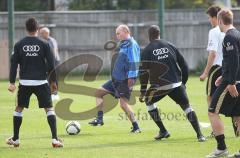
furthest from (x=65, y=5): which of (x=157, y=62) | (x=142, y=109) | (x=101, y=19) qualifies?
(x=157, y=62)

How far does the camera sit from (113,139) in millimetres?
14961

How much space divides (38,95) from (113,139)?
2.00m

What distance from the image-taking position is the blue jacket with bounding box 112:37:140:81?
16062 millimetres

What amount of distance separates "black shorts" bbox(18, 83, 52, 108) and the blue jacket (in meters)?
2.72

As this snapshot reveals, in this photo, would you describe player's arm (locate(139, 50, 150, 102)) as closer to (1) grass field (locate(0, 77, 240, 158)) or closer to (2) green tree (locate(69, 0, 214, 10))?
(1) grass field (locate(0, 77, 240, 158))

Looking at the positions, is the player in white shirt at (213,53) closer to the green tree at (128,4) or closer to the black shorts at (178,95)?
the black shorts at (178,95)

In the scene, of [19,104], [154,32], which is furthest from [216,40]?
[19,104]

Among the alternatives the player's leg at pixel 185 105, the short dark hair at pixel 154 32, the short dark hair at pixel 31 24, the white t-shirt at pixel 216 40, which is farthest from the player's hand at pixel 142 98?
the short dark hair at pixel 31 24

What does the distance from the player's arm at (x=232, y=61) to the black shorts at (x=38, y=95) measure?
347cm

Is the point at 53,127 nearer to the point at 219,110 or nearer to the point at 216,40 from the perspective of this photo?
the point at 219,110

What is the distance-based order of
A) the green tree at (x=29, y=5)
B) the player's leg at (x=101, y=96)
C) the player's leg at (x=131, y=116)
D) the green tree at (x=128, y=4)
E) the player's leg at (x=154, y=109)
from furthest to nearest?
the green tree at (x=29, y=5)
the green tree at (x=128, y=4)
the player's leg at (x=101, y=96)
the player's leg at (x=131, y=116)
the player's leg at (x=154, y=109)

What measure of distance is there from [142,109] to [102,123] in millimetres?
3563

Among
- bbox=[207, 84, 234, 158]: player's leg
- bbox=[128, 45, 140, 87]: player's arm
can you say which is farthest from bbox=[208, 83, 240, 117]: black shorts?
bbox=[128, 45, 140, 87]: player's arm

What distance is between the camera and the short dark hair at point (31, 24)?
13406mm
